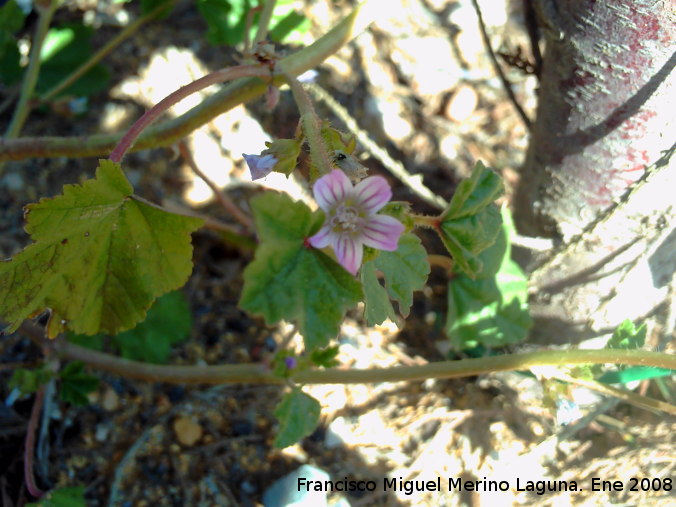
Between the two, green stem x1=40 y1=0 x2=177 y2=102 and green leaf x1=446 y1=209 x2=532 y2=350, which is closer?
green leaf x1=446 y1=209 x2=532 y2=350

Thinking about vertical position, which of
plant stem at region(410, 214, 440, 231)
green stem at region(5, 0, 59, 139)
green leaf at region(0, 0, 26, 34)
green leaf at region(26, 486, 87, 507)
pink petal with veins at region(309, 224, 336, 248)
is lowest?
green leaf at region(26, 486, 87, 507)

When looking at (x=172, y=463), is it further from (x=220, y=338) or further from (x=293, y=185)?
(x=293, y=185)

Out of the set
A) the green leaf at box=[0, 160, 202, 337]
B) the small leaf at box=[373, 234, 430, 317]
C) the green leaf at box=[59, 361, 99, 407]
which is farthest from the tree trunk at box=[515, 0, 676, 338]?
the green leaf at box=[59, 361, 99, 407]

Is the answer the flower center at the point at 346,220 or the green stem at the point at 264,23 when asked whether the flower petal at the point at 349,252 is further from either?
the green stem at the point at 264,23

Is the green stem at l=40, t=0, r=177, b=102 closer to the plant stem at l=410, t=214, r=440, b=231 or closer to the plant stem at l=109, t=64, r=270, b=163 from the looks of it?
the plant stem at l=109, t=64, r=270, b=163

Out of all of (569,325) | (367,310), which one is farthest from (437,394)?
(367,310)

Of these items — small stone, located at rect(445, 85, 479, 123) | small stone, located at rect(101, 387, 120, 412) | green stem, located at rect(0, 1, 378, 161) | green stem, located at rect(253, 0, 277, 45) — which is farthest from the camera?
small stone, located at rect(445, 85, 479, 123)

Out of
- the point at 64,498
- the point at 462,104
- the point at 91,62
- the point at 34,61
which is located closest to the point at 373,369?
the point at 64,498
